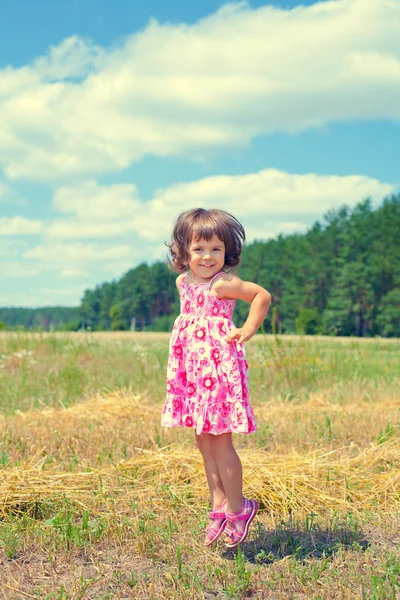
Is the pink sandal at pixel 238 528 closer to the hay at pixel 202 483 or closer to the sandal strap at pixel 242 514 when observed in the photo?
the sandal strap at pixel 242 514

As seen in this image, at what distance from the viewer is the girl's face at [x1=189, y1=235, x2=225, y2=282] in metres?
3.83

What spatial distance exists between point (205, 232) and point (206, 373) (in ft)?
2.57

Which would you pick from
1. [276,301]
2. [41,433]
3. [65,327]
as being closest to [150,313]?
[276,301]

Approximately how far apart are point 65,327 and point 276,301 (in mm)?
56060

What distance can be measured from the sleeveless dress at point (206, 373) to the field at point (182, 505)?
71cm

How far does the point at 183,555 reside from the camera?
376cm

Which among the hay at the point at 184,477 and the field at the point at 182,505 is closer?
the field at the point at 182,505

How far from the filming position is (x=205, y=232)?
12.5ft

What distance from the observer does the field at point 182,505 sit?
11.2 feet

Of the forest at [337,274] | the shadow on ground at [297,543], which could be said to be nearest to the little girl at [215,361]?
the shadow on ground at [297,543]

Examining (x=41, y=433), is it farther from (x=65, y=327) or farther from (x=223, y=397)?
(x=65, y=327)

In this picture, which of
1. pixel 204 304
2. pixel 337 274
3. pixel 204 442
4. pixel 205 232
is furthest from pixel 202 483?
pixel 337 274

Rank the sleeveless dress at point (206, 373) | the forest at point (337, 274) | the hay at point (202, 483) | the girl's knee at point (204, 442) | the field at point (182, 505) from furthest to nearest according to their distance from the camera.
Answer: the forest at point (337, 274), the hay at point (202, 483), the girl's knee at point (204, 442), the sleeveless dress at point (206, 373), the field at point (182, 505)

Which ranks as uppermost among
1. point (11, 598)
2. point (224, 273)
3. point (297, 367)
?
point (224, 273)
